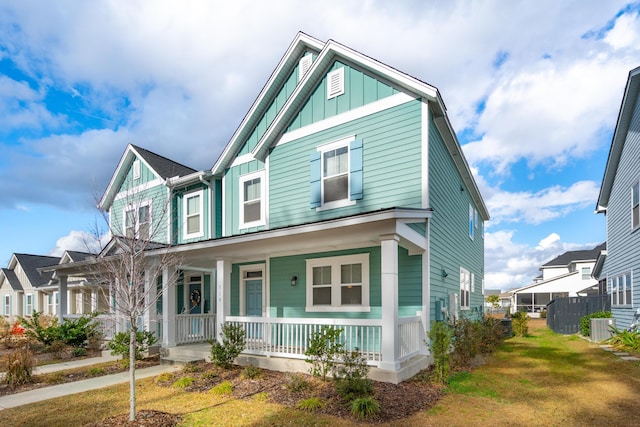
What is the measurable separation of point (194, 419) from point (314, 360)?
2776 millimetres

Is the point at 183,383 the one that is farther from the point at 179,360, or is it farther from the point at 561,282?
the point at 561,282

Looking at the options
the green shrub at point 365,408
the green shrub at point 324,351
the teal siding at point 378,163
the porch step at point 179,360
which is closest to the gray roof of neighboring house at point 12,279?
the porch step at point 179,360

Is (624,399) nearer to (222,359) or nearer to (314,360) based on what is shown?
(314,360)

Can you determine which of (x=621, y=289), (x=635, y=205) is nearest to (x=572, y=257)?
(x=621, y=289)

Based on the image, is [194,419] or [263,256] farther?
[263,256]

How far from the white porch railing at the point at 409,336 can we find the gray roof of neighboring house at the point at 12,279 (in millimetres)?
35216

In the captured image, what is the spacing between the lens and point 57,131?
641 inches

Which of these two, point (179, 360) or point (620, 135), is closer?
point (179, 360)

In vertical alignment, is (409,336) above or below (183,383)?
above

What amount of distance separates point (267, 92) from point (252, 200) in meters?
3.51

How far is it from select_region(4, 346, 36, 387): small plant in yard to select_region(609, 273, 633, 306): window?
722 inches

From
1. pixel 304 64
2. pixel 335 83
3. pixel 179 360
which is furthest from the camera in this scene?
pixel 304 64

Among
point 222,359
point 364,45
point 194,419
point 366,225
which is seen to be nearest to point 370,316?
point 366,225

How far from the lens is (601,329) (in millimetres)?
15359
